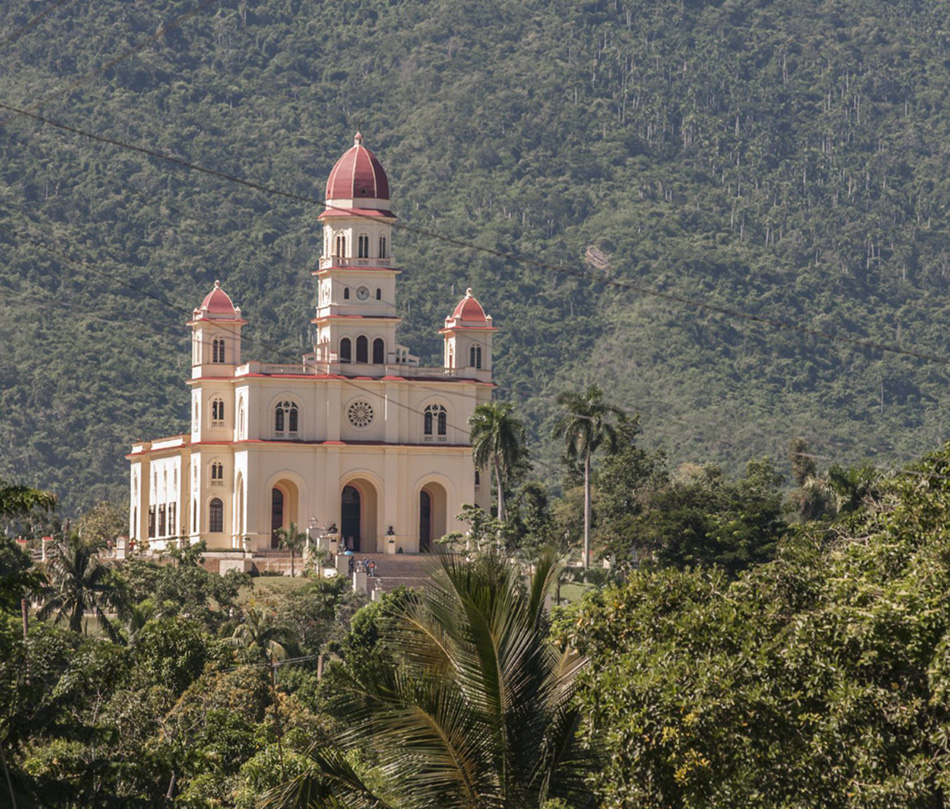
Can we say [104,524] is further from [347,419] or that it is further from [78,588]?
[78,588]

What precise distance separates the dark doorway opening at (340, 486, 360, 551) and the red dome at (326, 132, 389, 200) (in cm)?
1263

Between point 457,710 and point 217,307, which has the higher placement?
point 217,307

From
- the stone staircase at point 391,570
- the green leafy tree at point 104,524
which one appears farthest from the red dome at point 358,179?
the green leafy tree at point 104,524

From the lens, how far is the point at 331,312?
9012 cm

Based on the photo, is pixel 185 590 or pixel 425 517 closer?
pixel 185 590

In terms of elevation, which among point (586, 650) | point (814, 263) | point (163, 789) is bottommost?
point (163, 789)

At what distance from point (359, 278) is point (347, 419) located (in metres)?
6.13

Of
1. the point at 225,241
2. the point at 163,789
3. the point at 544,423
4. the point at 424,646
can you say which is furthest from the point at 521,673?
the point at 225,241

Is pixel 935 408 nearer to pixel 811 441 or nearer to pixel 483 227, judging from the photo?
pixel 811 441

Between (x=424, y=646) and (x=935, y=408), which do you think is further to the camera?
(x=935, y=408)

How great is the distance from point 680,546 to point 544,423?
81.8 meters

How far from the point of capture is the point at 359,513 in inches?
3585

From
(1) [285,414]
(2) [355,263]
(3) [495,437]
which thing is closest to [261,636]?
(3) [495,437]

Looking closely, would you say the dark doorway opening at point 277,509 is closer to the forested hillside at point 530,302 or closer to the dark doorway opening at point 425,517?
the dark doorway opening at point 425,517
